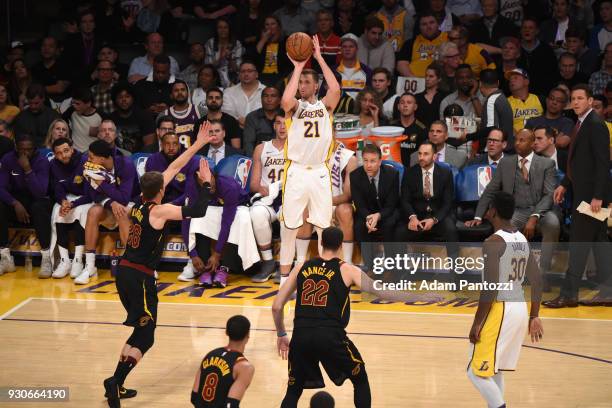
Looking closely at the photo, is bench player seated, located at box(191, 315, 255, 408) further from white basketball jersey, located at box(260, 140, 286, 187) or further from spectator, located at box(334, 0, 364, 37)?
spectator, located at box(334, 0, 364, 37)

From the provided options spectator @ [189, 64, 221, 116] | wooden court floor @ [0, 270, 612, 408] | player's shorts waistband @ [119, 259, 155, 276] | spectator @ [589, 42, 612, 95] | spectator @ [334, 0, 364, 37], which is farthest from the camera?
spectator @ [334, 0, 364, 37]

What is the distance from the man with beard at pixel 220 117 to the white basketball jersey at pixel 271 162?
0.94m

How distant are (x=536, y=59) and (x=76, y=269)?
22.4ft

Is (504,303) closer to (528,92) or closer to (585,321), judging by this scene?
(585,321)

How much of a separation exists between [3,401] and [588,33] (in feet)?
33.0

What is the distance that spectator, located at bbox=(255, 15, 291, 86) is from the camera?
1465cm

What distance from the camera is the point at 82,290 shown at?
38.8ft

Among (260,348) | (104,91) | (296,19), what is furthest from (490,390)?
(296,19)

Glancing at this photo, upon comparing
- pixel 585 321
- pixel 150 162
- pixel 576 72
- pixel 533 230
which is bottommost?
pixel 585 321

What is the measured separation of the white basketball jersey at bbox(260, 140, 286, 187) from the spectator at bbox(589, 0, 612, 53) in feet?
16.1

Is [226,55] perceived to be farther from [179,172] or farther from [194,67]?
[179,172]

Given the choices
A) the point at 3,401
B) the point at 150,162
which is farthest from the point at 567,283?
the point at 3,401

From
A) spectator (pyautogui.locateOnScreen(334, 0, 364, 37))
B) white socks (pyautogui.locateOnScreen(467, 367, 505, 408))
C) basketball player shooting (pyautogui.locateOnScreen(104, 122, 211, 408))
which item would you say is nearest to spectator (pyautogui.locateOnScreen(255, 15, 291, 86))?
spectator (pyautogui.locateOnScreen(334, 0, 364, 37))

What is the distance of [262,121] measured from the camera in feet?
43.3
